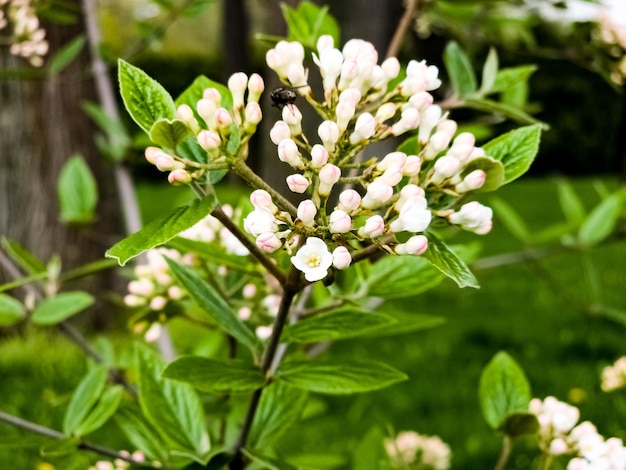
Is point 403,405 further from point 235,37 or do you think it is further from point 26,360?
point 235,37

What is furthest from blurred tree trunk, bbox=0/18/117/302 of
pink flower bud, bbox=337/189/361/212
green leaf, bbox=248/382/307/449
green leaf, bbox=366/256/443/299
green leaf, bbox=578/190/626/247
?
pink flower bud, bbox=337/189/361/212

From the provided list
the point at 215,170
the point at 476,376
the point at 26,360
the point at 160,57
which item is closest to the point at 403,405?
the point at 476,376

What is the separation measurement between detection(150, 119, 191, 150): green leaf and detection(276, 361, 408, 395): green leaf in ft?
1.00

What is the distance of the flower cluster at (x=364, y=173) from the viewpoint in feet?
2.16

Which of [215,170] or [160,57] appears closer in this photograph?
[215,170]

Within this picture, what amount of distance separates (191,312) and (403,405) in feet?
6.77

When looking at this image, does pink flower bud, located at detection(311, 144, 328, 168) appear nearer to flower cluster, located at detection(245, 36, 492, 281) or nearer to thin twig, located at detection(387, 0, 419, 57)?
flower cluster, located at detection(245, 36, 492, 281)

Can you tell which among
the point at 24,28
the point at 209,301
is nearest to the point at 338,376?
the point at 209,301

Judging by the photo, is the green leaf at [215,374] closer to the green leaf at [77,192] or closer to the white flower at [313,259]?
the white flower at [313,259]

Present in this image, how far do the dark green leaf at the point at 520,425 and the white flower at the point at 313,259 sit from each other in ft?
1.45

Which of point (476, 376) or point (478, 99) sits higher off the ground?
point (478, 99)

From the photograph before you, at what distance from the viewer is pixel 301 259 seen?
2.12 feet

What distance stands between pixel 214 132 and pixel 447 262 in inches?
9.5

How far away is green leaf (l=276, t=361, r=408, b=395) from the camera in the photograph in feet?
2.73
